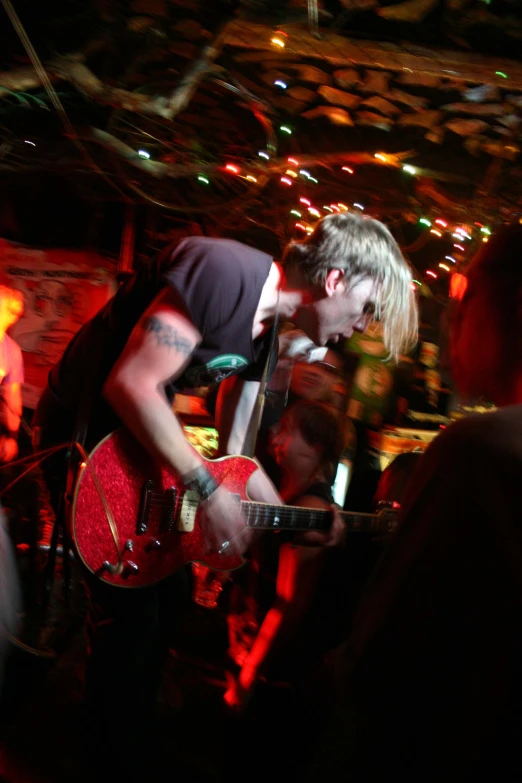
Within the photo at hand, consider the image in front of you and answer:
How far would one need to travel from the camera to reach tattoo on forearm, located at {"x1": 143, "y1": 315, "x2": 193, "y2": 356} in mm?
1774

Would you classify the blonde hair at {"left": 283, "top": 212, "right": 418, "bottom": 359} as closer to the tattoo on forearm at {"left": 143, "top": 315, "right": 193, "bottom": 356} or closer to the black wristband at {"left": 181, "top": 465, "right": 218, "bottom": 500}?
the tattoo on forearm at {"left": 143, "top": 315, "right": 193, "bottom": 356}

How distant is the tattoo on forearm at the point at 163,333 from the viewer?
1774mm

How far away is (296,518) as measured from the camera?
271 cm

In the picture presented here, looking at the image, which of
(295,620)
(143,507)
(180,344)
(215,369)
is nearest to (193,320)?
(180,344)

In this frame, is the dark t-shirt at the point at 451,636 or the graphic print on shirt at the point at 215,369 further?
the graphic print on shirt at the point at 215,369

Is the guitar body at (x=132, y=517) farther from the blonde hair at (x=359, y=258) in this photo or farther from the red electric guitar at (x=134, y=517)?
the blonde hair at (x=359, y=258)

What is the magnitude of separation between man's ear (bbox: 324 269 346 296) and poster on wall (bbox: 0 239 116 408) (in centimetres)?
291

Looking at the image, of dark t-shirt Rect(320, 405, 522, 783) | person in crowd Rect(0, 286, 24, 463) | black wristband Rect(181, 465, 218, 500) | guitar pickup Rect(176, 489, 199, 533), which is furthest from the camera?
person in crowd Rect(0, 286, 24, 463)

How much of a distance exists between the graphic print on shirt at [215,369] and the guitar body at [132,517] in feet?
1.04

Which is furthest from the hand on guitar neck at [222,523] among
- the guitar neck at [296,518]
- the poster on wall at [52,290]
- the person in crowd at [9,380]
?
the poster on wall at [52,290]

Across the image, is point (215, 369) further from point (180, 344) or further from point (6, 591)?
point (6, 591)

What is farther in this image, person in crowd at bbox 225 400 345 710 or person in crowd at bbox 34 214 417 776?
person in crowd at bbox 225 400 345 710

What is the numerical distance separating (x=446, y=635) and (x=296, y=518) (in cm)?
196

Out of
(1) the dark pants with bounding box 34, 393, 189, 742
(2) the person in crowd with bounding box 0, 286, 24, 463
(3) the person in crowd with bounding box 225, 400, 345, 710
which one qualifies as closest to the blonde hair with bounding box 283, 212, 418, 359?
(3) the person in crowd with bounding box 225, 400, 345, 710
